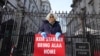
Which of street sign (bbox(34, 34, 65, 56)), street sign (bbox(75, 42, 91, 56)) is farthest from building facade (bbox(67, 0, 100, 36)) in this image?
street sign (bbox(34, 34, 65, 56))

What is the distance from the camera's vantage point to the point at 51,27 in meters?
6.71

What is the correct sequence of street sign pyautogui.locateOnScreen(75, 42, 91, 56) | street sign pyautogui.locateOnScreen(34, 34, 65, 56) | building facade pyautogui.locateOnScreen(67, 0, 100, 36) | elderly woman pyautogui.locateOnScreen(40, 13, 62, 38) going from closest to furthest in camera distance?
1. street sign pyautogui.locateOnScreen(34, 34, 65, 56)
2. elderly woman pyautogui.locateOnScreen(40, 13, 62, 38)
3. street sign pyautogui.locateOnScreen(75, 42, 91, 56)
4. building facade pyautogui.locateOnScreen(67, 0, 100, 36)

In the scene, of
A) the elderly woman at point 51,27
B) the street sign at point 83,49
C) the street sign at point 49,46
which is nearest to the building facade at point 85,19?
the street sign at point 83,49

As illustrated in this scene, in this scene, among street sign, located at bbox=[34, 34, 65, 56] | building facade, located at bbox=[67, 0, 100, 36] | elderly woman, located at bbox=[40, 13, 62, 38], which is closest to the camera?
street sign, located at bbox=[34, 34, 65, 56]

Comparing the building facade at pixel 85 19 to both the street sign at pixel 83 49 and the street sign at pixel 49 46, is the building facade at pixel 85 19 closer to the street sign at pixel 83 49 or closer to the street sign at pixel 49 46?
the street sign at pixel 83 49

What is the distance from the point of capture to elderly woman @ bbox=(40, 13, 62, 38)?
6.48 m

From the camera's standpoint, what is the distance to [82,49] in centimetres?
755

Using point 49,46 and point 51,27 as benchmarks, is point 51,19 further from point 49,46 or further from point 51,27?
point 49,46

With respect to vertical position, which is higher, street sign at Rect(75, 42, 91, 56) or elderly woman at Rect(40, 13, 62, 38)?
elderly woman at Rect(40, 13, 62, 38)

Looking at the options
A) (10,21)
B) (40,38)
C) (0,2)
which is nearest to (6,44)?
(10,21)

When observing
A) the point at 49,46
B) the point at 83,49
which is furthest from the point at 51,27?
the point at 83,49

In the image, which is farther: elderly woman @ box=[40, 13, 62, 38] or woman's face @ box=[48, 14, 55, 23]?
woman's face @ box=[48, 14, 55, 23]

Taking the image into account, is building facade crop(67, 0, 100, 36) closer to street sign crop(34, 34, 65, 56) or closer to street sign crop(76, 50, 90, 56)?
street sign crop(76, 50, 90, 56)

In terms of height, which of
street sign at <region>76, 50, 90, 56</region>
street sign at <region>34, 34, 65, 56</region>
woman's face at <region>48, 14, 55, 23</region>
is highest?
woman's face at <region>48, 14, 55, 23</region>
